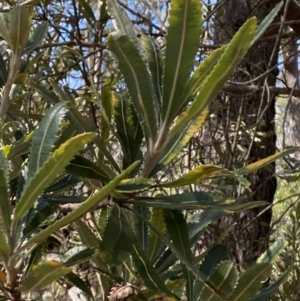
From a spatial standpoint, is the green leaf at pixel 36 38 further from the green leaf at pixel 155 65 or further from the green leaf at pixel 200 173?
the green leaf at pixel 200 173

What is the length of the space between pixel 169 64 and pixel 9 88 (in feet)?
1.11

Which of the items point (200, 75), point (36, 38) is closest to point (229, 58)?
point (200, 75)

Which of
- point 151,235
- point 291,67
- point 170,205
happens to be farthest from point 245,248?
point 170,205

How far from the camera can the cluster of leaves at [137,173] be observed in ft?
1.89

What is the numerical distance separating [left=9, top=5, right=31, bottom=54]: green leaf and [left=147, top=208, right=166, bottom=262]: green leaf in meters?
0.34

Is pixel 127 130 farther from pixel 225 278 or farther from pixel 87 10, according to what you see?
pixel 87 10

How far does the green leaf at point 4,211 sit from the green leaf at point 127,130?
234 millimetres

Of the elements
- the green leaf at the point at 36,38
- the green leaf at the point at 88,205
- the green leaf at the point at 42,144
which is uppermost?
the green leaf at the point at 36,38

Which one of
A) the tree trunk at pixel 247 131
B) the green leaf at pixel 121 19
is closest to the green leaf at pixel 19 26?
the green leaf at pixel 121 19

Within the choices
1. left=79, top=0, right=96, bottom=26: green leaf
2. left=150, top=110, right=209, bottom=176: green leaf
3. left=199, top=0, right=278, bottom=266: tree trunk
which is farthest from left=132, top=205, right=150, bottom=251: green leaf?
left=199, top=0, right=278, bottom=266: tree trunk

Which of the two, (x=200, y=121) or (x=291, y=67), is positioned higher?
(x=291, y=67)

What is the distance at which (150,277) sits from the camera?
0.68 metres

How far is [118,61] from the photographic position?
652mm

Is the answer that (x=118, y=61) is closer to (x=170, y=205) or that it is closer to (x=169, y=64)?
(x=169, y=64)
